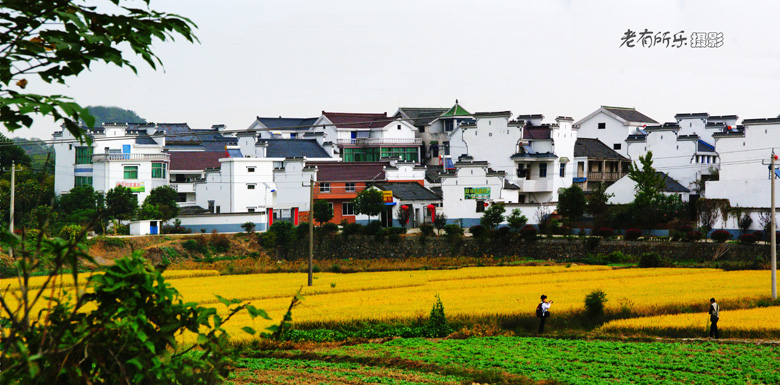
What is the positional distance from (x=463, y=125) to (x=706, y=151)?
1638 cm

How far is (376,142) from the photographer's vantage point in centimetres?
6925

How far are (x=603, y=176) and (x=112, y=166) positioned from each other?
111ft

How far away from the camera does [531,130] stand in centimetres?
6147

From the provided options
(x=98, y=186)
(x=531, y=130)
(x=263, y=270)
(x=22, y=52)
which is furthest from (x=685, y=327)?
(x=98, y=186)

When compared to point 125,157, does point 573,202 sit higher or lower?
lower

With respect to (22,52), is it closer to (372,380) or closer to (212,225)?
(372,380)

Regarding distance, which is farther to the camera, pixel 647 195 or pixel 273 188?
pixel 273 188

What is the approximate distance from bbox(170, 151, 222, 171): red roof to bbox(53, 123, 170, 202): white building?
2.11 m

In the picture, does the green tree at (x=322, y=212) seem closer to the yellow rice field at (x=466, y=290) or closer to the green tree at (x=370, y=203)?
the green tree at (x=370, y=203)

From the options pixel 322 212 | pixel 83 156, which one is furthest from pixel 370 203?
pixel 83 156

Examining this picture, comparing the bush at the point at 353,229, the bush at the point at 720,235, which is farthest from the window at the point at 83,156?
the bush at the point at 720,235

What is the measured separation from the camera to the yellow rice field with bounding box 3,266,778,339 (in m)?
24.5

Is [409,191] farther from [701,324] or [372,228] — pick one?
[701,324]

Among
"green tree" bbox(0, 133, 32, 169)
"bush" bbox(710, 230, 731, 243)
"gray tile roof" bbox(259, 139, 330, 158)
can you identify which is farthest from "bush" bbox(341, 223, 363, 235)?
"green tree" bbox(0, 133, 32, 169)
